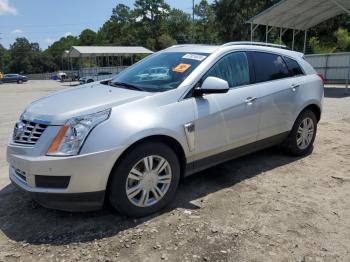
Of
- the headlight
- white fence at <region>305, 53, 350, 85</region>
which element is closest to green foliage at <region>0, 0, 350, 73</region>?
white fence at <region>305, 53, 350, 85</region>

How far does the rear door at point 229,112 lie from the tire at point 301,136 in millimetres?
986

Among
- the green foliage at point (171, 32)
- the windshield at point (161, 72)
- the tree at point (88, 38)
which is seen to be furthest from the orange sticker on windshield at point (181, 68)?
the tree at point (88, 38)

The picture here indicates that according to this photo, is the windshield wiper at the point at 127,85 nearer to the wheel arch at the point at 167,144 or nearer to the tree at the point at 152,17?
the wheel arch at the point at 167,144

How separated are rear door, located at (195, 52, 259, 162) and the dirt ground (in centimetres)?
58

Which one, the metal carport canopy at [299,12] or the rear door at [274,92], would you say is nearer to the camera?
Answer: the rear door at [274,92]

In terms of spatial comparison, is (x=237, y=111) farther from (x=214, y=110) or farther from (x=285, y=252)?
(x=285, y=252)

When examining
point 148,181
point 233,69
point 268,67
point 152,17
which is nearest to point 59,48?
point 152,17

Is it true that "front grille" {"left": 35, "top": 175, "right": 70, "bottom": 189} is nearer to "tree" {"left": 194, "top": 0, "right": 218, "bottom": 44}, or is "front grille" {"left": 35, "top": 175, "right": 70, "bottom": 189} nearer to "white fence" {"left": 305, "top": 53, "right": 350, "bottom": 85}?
"white fence" {"left": 305, "top": 53, "right": 350, "bottom": 85}

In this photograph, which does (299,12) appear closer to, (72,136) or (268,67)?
(268,67)

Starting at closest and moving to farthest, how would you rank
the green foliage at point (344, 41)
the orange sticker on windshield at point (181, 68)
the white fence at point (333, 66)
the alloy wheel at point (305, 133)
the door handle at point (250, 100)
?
the orange sticker on windshield at point (181, 68) → the door handle at point (250, 100) → the alloy wheel at point (305, 133) → the white fence at point (333, 66) → the green foliage at point (344, 41)

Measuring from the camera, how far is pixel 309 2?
60.2 ft

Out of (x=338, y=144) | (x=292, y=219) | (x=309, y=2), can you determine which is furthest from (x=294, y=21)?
(x=292, y=219)

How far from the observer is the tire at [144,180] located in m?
3.28

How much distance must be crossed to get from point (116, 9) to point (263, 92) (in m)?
96.2
